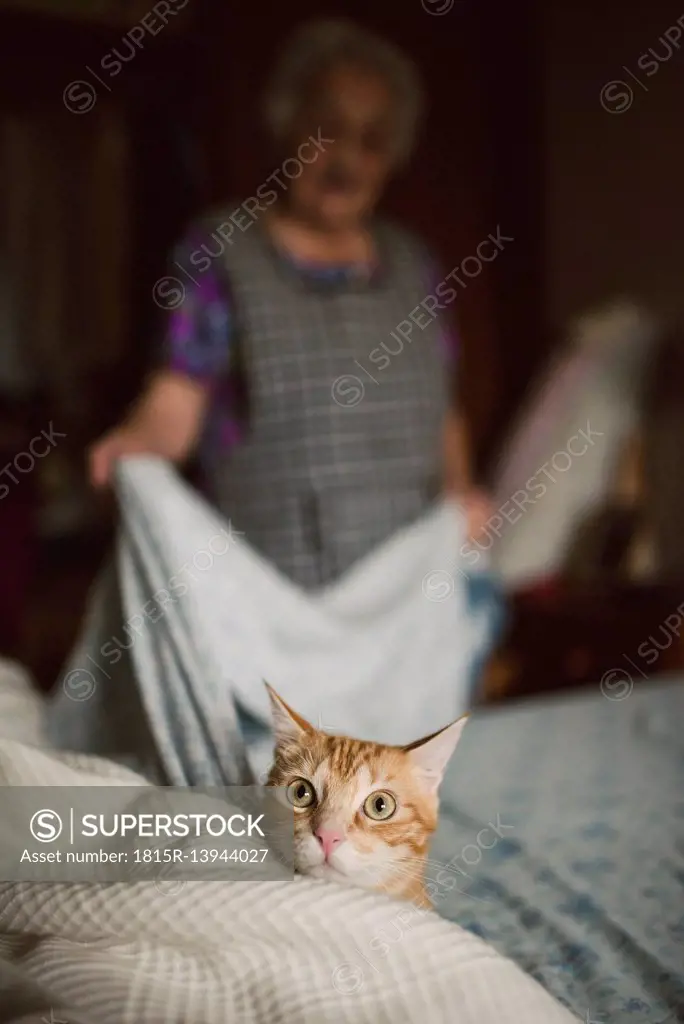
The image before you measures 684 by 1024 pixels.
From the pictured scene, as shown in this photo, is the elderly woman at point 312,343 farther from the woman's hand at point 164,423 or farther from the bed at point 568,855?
the bed at point 568,855

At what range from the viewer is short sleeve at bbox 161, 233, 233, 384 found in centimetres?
75

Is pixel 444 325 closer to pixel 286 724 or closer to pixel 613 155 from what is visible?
pixel 613 155

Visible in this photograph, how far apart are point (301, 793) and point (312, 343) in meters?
0.39

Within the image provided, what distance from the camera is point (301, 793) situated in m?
0.49

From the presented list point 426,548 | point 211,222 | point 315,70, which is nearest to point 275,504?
point 426,548

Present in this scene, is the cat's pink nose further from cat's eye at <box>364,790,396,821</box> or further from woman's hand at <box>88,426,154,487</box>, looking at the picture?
woman's hand at <box>88,426,154,487</box>

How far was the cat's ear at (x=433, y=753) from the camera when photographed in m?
0.51

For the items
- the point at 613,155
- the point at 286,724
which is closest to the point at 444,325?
the point at 613,155

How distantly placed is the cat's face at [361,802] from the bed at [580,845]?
0.05m

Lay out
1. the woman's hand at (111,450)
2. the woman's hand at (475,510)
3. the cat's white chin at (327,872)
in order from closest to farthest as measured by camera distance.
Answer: the cat's white chin at (327,872) → the woman's hand at (111,450) → the woman's hand at (475,510)

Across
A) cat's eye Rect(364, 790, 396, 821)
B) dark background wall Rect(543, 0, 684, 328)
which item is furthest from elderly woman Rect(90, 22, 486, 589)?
cat's eye Rect(364, 790, 396, 821)

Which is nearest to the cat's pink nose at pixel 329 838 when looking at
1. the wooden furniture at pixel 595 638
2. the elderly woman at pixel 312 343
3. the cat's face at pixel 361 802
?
the cat's face at pixel 361 802

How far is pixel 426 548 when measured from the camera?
2.58ft

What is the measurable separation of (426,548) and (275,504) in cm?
13
